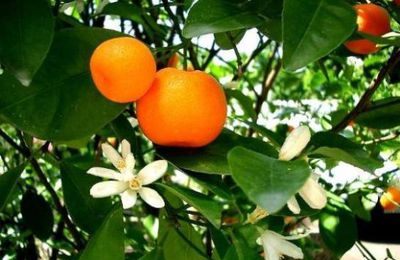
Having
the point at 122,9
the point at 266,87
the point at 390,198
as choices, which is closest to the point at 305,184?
the point at 122,9

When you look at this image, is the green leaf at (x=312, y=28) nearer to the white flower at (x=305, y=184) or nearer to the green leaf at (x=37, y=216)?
the white flower at (x=305, y=184)

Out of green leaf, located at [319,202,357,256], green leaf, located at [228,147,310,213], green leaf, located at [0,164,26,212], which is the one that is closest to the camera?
green leaf, located at [228,147,310,213]

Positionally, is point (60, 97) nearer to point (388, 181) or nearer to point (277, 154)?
point (277, 154)

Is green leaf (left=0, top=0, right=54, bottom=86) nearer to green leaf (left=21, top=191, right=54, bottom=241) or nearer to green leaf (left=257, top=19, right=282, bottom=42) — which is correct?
green leaf (left=257, top=19, right=282, bottom=42)

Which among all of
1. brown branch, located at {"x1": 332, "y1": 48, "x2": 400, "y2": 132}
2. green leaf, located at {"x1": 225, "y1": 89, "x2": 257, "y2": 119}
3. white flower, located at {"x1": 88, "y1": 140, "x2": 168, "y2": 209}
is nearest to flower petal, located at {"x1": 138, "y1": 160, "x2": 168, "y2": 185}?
white flower, located at {"x1": 88, "y1": 140, "x2": 168, "y2": 209}

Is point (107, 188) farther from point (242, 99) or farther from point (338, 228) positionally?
point (338, 228)

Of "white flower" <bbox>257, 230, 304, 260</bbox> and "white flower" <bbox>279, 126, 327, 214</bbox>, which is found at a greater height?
"white flower" <bbox>279, 126, 327, 214</bbox>
